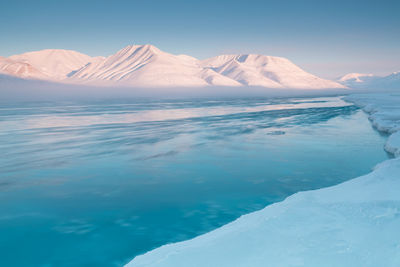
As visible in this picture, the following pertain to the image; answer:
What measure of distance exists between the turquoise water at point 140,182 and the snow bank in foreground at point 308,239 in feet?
6.01

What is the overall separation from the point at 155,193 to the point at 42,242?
350cm

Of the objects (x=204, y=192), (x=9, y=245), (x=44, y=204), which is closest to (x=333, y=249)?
(x=204, y=192)

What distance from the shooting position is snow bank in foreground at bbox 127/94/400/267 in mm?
4082

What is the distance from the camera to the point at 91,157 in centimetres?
1423

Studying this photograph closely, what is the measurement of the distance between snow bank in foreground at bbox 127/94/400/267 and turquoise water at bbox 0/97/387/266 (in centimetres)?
183

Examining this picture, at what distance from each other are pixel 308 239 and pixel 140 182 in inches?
272

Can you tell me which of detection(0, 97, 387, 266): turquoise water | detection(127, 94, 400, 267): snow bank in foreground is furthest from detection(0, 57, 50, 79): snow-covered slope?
detection(127, 94, 400, 267): snow bank in foreground

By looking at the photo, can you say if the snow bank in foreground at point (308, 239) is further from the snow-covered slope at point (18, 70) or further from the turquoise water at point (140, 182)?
the snow-covered slope at point (18, 70)

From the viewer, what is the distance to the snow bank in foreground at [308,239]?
13.4 ft

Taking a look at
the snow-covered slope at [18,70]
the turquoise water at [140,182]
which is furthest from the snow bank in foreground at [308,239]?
the snow-covered slope at [18,70]

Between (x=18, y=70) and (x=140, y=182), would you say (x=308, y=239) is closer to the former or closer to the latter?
(x=140, y=182)

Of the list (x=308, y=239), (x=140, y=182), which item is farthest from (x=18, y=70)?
(x=308, y=239)

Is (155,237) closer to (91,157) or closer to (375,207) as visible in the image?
(375,207)

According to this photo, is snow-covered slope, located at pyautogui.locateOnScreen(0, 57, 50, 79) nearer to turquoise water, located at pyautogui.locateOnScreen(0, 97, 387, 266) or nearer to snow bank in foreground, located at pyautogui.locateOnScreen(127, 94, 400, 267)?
turquoise water, located at pyautogui.locateOnScreen(0, 97, 387, 266)
